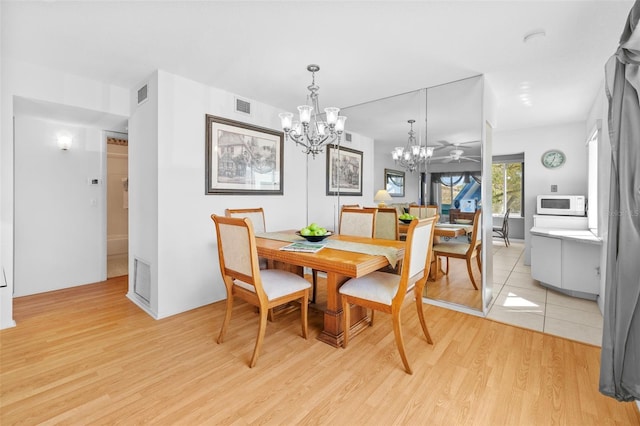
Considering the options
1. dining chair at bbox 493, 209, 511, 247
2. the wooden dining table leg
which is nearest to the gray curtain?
the wooden dining table leg

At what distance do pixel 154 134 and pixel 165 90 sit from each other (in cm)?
44

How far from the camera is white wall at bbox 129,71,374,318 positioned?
2.86 metres

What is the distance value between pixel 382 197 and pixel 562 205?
2755 millimetres

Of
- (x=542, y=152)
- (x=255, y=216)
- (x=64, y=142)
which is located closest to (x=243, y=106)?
(x=255, y=216)

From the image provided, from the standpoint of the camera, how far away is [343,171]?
4254mm

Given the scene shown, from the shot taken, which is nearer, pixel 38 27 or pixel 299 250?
pixel 38 27

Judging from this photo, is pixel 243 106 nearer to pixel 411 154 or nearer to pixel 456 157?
pixel 411 154

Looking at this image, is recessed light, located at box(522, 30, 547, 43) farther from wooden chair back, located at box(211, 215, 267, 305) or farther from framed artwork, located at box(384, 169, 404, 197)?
wooden chair back, located at box(211, 215, 267, 305)

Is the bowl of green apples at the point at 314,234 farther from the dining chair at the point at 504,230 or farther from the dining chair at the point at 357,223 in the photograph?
the dining chair at the point at 504,230

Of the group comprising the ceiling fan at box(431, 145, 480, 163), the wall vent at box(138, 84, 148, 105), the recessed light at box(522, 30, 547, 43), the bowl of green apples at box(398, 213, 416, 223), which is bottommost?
the bowl of green apples at box(398, 213, 416, 223)

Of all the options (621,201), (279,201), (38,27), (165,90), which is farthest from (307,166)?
(621,201)

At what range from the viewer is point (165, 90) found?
112 inches

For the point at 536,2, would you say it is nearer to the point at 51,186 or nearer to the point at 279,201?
the point at 279,201

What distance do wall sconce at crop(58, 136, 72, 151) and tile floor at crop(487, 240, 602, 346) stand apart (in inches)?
206
